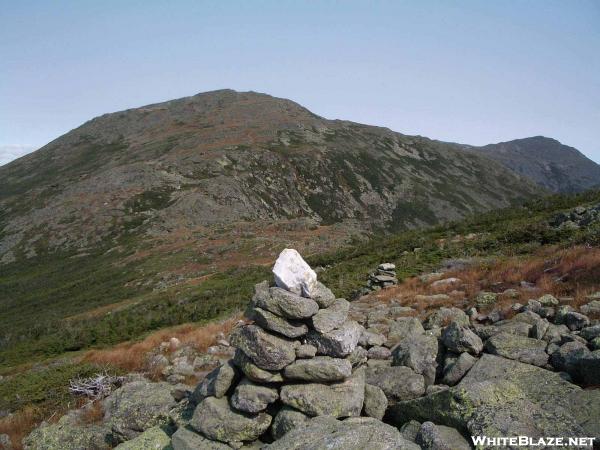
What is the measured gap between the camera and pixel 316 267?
39625 mm

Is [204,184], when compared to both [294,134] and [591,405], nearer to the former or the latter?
[294,134]

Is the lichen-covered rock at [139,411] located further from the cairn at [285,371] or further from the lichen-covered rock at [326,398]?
the lichen-covered rock at [326,398]

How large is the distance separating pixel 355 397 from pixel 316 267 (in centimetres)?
3118

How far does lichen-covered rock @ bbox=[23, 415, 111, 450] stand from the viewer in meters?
9.73

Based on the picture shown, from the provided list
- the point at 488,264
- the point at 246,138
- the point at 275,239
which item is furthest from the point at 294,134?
the point at 488,264

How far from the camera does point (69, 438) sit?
995cm

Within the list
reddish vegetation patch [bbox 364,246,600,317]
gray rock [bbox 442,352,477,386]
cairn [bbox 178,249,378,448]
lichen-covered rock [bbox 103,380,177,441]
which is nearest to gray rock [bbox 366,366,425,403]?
cairn [bbox 178,249,378,448]

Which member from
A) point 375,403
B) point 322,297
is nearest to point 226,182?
point 322,297

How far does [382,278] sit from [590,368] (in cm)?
1759

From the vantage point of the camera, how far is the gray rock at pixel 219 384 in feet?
29.6

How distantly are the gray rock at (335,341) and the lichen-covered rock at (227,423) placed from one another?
6.10 ft

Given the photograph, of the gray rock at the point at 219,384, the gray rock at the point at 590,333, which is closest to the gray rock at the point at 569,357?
the gray rock at the point at 590,333

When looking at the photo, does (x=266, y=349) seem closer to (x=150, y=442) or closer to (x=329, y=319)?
(x=329, y=319)

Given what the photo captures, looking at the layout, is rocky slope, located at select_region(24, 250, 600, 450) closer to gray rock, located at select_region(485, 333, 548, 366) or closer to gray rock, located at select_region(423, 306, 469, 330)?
gray rock, located at select_region(485, 333, 548, 366)
